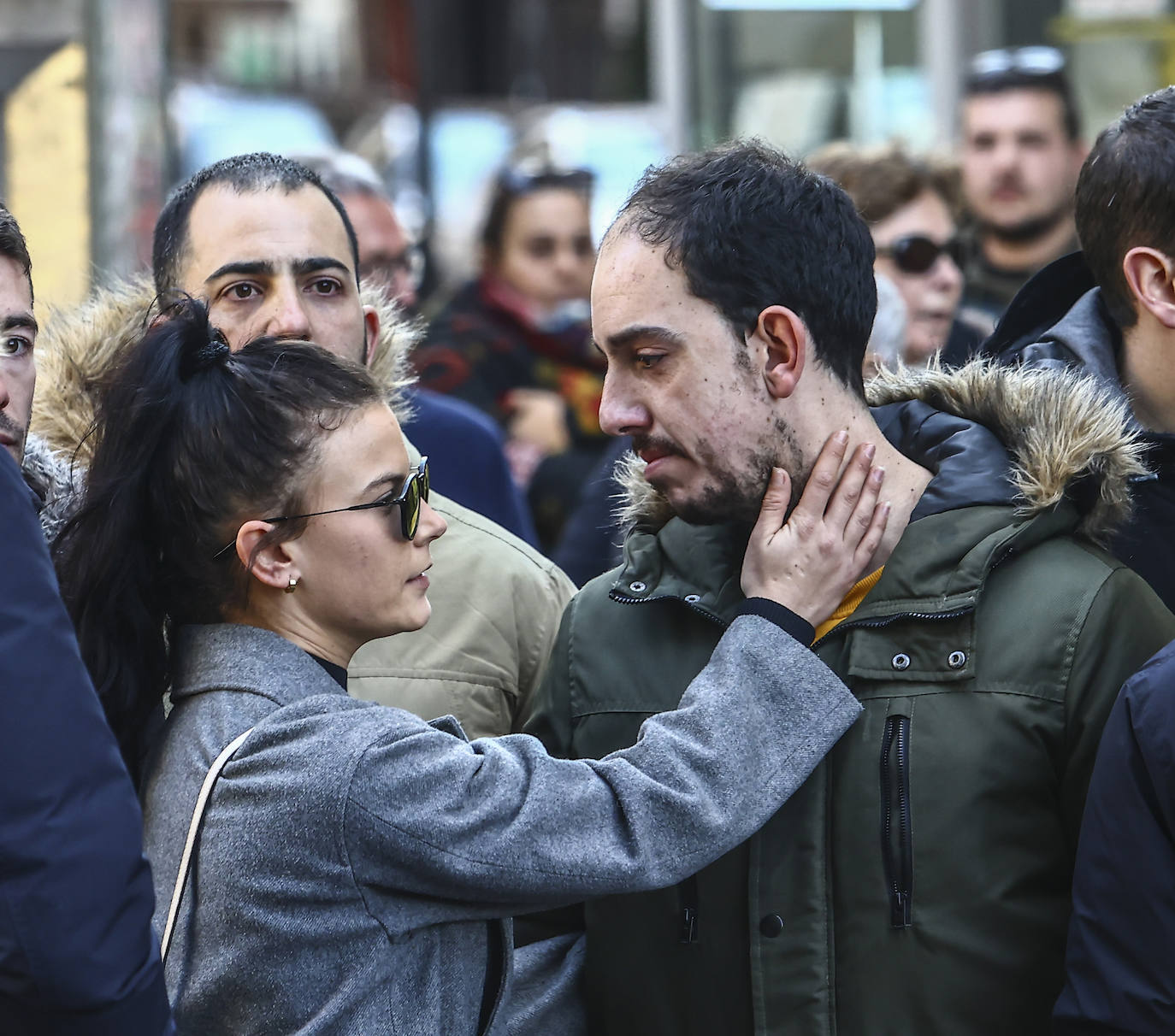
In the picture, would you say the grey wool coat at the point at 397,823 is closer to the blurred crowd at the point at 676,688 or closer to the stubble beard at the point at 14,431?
the blurred crowd at the point at 676,688

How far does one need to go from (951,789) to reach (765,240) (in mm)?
853

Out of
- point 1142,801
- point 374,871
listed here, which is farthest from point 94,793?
point 1142,801

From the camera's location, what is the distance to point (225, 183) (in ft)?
11.3

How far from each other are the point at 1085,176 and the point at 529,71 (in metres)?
23.4

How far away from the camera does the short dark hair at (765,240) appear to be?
2480 mm

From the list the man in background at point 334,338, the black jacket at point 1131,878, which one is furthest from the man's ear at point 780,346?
the man in background at point 334,338

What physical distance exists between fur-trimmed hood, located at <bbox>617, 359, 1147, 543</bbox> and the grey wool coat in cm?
45

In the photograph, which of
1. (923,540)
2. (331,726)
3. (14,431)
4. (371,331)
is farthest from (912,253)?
(331,726)

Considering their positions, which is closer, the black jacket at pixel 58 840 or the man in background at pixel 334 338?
the black jacket at pixel 58 840

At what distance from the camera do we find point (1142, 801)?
2.06 metres

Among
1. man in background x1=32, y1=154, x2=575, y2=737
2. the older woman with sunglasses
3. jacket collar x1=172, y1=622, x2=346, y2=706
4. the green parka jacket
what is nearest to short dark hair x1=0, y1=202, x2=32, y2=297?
man in background x1=32, y1=154, x2=575, y2=737

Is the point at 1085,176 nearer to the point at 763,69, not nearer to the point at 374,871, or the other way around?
the point at 374,871

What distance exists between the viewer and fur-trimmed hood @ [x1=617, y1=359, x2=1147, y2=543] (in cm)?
240

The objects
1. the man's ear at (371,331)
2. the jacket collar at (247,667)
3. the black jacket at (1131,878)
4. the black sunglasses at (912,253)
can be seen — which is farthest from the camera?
the black sunglasses at (912,253)
